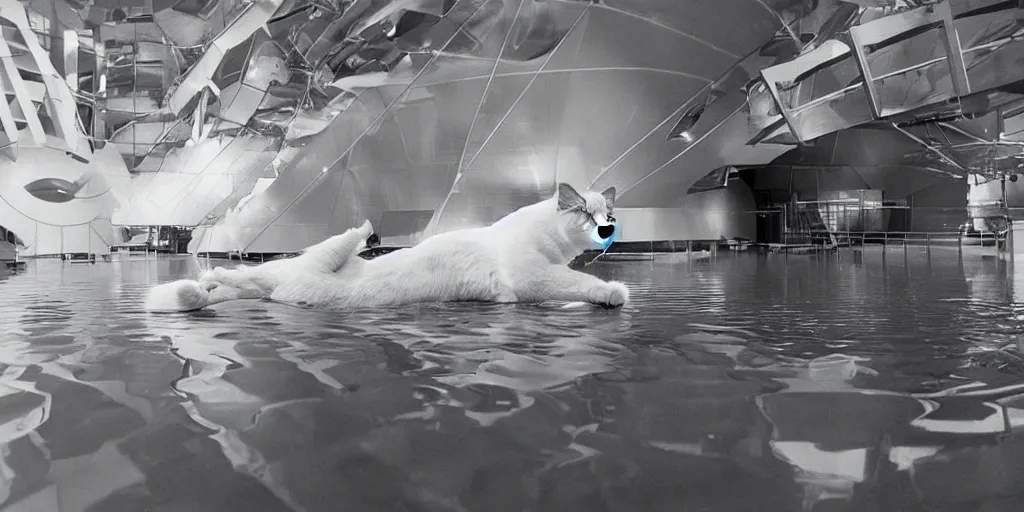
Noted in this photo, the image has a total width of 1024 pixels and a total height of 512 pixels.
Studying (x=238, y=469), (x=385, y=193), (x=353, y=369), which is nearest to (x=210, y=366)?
(x=353, y=369)

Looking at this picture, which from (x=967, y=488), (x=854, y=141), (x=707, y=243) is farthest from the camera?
(x=707, y=243)

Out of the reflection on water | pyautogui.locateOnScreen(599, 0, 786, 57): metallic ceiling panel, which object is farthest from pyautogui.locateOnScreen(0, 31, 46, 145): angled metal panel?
pyautogui.locateOnScreen(599, 0, 786, 57): metallic ceiling panel

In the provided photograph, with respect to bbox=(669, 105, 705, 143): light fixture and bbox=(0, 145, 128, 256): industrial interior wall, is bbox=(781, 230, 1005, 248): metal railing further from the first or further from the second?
bbox=(0, 145, 128, 256): industrial interior wall

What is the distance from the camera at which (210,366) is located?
0.61 metres

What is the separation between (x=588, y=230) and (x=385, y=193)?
755 mm

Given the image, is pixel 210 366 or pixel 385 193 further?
pixel 385 193

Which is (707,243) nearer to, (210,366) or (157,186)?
(210,366)

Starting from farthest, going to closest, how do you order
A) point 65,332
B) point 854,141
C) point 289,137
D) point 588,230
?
point 854,141 → point 289,137 → point 588,230 → point 65,332

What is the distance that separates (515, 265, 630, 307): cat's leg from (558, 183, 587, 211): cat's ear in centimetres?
12

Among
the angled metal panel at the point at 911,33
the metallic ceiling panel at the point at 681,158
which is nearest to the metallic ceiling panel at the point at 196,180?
the metallic ceiling panel at the point at 681,158

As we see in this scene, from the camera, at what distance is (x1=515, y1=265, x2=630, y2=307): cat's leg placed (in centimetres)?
Answer: 109

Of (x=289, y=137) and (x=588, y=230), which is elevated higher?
(x=289, y=137)

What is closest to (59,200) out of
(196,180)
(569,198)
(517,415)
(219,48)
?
(196,180)

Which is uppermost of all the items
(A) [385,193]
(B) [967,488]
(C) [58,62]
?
(C) [58,62]
